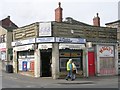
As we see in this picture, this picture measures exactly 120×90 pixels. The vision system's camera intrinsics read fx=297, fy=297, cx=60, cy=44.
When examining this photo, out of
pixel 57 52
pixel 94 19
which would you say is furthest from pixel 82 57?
pixel 94 19

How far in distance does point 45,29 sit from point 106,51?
7.73 m

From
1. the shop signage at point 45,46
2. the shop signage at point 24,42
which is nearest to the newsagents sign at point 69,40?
the shop signage at point 45,46

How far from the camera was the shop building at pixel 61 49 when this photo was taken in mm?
27797

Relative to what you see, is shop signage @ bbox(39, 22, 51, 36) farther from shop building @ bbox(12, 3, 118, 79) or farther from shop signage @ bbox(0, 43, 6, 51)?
shop signage @ bbox(0, 43, 6, 51)

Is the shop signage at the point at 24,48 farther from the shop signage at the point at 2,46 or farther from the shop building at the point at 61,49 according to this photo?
the shop signage at the point at 2,46

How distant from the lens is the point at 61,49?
28.1 meters

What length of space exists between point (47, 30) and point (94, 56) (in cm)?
624

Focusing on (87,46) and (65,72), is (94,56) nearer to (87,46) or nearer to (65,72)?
(87,46)

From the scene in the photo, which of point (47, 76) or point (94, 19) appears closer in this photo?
point (47, 76)

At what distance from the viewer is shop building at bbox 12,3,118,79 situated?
2780 cm

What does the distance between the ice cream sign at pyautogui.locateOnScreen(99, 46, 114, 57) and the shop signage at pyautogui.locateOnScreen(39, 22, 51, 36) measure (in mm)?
6627

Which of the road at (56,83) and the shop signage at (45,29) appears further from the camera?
the shop signage at (45,29)

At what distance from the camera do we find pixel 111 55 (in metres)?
32.2

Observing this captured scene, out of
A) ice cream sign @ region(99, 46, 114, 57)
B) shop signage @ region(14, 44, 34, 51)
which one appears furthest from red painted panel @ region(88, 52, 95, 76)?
shop signage @ region(14, 44, 34, 51)
